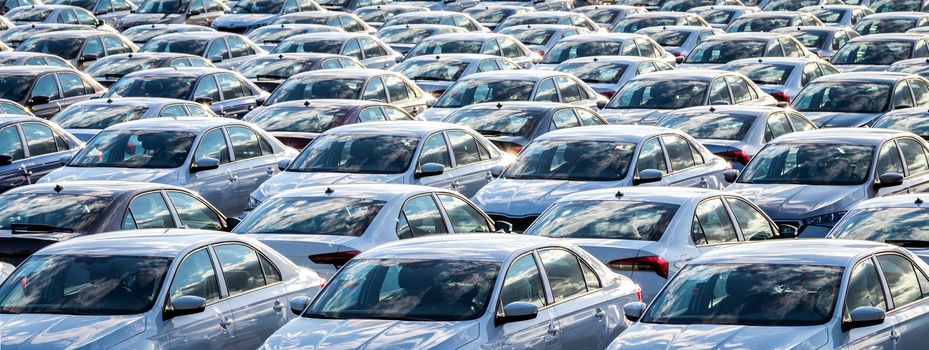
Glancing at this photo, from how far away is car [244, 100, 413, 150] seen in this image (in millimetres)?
22375

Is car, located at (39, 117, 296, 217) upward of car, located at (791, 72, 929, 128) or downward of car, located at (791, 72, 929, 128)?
upward

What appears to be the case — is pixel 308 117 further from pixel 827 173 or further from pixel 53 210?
Result: pixel 53 210

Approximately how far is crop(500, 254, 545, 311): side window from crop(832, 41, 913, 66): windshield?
21469 millimetres

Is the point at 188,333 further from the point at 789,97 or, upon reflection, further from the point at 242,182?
the point at 789,97

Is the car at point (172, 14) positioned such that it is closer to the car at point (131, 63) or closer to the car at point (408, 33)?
the car at point (408, 33)

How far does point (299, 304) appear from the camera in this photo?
37.0 feet

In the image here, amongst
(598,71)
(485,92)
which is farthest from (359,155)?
(598,71)

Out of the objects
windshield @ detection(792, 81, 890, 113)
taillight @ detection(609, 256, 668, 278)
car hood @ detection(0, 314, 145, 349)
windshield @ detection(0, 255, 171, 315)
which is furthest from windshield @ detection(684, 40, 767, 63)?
car hood @ detection(0, 314, 145, 349)

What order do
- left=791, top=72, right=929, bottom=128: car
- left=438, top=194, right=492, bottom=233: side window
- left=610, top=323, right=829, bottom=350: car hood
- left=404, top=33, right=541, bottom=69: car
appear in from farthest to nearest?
left=404, top=33, right=541, bottom=69: car
left=791, top=72, right=929, bottom=128: car
left=438, top=194, right=492, bottom=233: side window
left=610, top=323, right=829, bottom=350: car hood

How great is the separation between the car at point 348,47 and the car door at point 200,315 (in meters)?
21.8

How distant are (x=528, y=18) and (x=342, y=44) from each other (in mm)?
8056

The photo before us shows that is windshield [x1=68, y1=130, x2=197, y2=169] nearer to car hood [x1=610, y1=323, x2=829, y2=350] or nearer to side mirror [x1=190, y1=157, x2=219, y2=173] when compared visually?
side mirror [x1=190, y1=157, x2=219, y2=173]

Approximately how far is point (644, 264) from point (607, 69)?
52.1 feet

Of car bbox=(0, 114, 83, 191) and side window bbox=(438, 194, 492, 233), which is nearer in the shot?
side window bbox=(438, 194, 492, 233)
